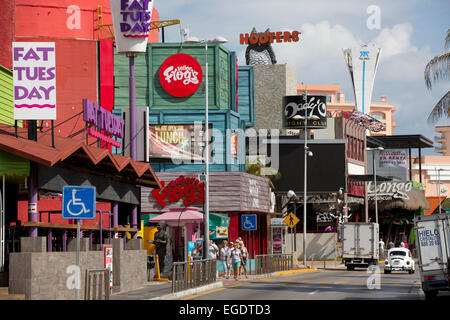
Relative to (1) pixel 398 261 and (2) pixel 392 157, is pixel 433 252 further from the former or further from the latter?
(2) pixel 392 157

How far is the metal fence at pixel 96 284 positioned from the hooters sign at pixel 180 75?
112 feet

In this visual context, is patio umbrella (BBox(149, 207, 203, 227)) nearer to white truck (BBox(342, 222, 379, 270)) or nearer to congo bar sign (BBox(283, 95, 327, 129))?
white truck (BBox(342, 222, 379, 270))

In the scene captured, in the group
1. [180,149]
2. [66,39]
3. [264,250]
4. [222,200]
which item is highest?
[66,39]

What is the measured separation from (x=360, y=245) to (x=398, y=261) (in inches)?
208

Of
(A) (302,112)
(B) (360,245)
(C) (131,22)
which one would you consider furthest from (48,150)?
(A) (302,112)

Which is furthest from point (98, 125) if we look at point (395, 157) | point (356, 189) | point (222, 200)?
point (395, 157)

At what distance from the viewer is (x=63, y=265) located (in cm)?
2412

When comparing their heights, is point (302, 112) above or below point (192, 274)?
above

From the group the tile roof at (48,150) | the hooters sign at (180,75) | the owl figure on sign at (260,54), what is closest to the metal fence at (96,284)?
the tile roof at (48,150)

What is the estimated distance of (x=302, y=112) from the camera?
7488cm

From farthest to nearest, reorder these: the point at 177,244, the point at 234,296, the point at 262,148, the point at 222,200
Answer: the point at 262,148 → the point at 222,200 → the point at 177,244 → the point at 234,296

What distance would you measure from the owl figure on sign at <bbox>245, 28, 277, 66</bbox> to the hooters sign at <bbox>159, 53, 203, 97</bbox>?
35265 millimetres
